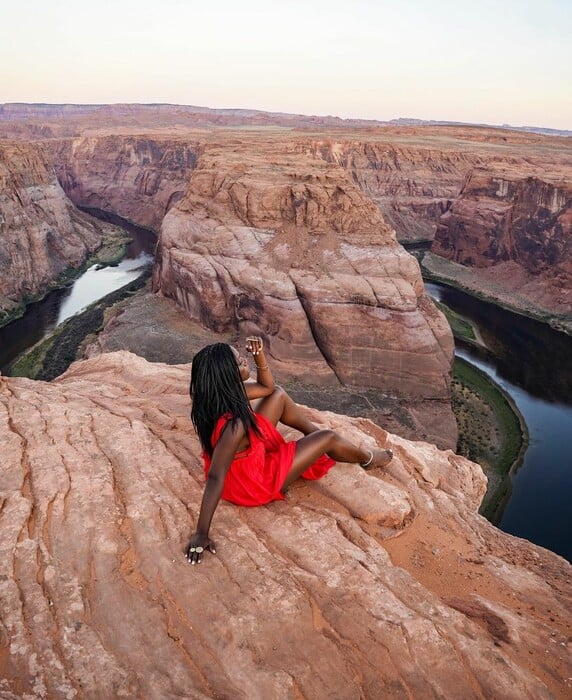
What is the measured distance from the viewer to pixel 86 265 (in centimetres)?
5388

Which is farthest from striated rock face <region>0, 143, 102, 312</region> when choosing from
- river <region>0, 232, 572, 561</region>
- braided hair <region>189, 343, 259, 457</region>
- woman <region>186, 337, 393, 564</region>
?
braided hair <region>189, 343, 259, 457</region>

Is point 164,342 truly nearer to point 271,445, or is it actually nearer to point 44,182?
point 271,445

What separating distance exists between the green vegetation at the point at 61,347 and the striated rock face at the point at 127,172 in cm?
3554

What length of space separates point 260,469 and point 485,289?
1881 inches

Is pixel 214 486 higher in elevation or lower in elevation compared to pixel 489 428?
higher

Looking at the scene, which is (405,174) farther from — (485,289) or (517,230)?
(485,289)

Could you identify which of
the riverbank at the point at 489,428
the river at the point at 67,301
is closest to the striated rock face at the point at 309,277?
the riverbank at the point at 489,428

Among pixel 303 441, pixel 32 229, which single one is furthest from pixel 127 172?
pixel 303 441

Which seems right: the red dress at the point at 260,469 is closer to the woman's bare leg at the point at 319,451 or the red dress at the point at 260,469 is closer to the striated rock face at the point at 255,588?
the woman's bare leg at the point at 319,451

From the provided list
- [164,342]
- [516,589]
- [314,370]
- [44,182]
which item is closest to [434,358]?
[314,370]

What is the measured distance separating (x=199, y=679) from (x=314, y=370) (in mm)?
22354

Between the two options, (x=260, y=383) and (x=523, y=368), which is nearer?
(x=260, y=383)

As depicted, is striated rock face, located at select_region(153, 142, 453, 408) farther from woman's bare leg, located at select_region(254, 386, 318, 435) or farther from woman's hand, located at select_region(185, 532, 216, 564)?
woman's hand, located at select_region(185, 532, 216, 564)

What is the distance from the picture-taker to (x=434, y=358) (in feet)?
82.9
